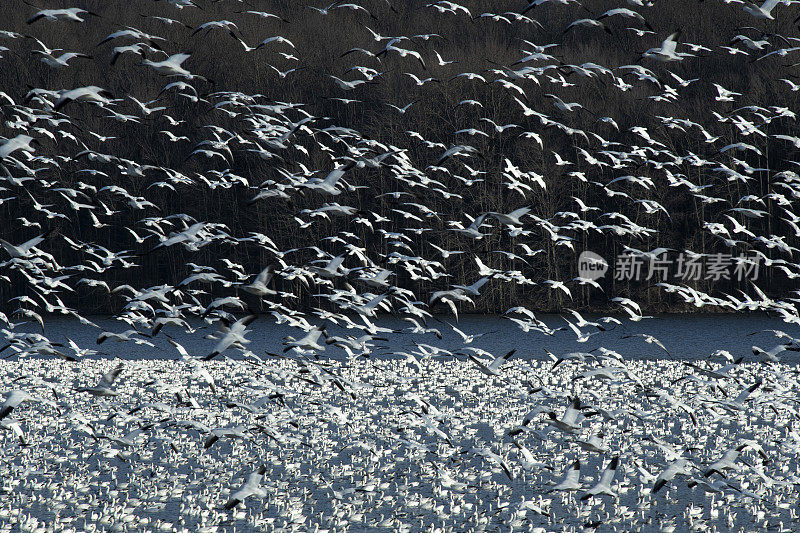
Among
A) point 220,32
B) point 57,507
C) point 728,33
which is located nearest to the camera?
point 57,507

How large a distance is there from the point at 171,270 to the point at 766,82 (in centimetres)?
3360

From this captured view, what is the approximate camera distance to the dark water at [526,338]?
106 feet

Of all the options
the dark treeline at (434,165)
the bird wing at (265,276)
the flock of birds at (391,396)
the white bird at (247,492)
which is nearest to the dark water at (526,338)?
the flock of birds at (391,396)

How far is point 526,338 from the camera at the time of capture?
3597cm

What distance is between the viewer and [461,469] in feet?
50.8

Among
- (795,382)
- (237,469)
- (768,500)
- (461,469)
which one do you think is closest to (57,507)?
(237,469)

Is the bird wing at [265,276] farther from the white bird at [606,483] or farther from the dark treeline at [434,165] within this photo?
the dark treeline at [434,165]

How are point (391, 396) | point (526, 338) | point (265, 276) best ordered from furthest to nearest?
point (526, 338) < point (391, 396) < point (265, 276)

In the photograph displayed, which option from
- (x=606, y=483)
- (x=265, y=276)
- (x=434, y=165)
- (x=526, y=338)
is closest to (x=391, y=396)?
(x=265, y=276)

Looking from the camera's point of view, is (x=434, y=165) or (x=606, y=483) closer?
(x=606, y=483)

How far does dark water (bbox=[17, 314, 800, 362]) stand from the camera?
3228cm

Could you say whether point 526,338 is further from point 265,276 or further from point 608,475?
point 608,475

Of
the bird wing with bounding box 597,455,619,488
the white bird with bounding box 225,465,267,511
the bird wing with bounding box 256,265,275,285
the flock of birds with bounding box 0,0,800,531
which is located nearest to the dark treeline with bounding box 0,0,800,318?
the flock of birds with bounding box 0,0,800,531

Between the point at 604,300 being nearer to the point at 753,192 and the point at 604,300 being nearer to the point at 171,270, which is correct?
the point at 753,192
